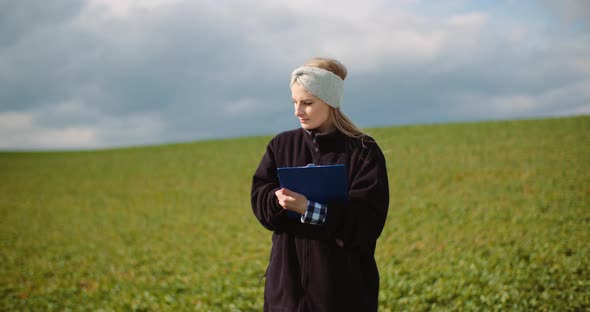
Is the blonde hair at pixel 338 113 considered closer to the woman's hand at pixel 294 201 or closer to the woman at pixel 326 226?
the woman at pixel 326 226

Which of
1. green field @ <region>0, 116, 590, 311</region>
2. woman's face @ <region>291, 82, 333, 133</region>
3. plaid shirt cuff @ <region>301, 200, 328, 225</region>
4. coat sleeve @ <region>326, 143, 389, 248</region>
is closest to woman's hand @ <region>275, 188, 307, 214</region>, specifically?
plaid shirt cuff @ <region>301, 200, 328, 225</region>

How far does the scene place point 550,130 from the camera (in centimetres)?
2891

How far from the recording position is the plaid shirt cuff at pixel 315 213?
A: 261cm

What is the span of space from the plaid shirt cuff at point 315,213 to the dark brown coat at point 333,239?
9 centimetres

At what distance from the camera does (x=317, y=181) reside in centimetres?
261

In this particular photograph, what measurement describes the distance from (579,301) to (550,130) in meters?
25.4

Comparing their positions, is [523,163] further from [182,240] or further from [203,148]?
[203,148]

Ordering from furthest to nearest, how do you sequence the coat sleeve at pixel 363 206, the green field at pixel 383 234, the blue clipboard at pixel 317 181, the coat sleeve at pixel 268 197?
1. the green field at pixel 383 234
2. the coat sleeve at pixel 268 197
3. the coat sleeve at pixel 363 206
4. the blue clipboard at pixel 317 181

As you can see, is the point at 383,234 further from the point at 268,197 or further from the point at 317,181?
the point at 317,181

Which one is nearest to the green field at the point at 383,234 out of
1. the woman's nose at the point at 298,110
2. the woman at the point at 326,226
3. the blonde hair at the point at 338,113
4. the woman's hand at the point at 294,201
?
the blonde hair at the point at 338,113

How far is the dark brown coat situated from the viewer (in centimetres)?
279

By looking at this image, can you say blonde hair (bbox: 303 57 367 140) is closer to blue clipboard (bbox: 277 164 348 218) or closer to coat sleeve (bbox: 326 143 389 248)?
coat sleeve (bbox: 326 143 389 248)

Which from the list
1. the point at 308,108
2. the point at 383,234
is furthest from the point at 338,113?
the point at 383,234

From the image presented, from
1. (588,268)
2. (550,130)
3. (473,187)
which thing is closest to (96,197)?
(473,187)
